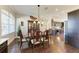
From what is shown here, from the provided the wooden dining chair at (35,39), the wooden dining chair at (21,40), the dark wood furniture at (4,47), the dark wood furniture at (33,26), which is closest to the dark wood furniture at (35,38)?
the wooden dining chair at (35,39)

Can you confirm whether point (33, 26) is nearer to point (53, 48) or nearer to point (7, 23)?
point (7, 23)

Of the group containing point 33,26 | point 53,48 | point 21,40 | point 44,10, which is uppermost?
point 44,10

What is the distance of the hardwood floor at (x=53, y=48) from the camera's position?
2.89 meters

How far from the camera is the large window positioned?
2.82m

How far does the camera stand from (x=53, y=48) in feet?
9.82

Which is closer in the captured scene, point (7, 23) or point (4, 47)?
point (4, 47)

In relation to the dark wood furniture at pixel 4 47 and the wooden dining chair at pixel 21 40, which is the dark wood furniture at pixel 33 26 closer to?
the wooden dining chair at pixel 21 40

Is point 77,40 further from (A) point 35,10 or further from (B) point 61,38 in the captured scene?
(A) point 35,10

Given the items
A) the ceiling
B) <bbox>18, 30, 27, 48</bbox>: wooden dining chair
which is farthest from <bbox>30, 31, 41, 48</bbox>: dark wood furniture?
the ceiling

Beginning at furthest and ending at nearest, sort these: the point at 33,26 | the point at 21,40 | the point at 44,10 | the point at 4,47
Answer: the point at 21,40 < the point at 33,26 < the point at 44,10 < the point at 4,47

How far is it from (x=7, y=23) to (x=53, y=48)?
1541 millimetres

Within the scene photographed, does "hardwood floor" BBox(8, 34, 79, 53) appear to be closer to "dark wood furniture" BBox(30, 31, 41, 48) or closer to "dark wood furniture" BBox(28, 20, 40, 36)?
"dark wood furniture" BBox(30, 31, 41, 48)

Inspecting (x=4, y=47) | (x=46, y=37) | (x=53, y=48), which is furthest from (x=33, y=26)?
(x=4, y=47)

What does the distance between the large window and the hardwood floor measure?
1.41 ft
